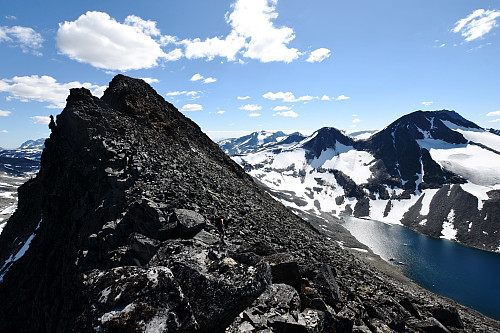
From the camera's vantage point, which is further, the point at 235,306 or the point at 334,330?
the point at 334,330

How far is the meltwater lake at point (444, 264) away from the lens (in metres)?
79.8

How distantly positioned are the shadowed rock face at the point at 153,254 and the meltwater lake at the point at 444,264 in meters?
76.6

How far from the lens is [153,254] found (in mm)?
14586

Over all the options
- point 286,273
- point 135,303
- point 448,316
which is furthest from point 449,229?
point 135,303

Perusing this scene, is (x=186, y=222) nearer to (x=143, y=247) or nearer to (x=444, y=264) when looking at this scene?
(x=143, y=247)

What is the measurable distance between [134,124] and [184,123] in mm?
13697

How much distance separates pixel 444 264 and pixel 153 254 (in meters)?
129

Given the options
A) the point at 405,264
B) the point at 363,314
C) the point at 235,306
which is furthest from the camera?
the point at 405,264

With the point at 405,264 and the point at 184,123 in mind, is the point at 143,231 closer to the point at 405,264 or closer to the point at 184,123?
the point at 184,123

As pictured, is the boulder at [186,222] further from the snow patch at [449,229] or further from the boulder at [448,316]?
the snow patch at [449,229]

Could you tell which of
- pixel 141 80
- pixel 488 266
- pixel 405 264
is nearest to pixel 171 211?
pixel 141 80

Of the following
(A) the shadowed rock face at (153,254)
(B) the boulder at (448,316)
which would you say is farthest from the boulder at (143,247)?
(B) the boulder at (448,316)

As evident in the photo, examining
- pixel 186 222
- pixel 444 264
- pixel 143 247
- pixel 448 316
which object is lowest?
pixel 444 264

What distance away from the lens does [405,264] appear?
10175cm
